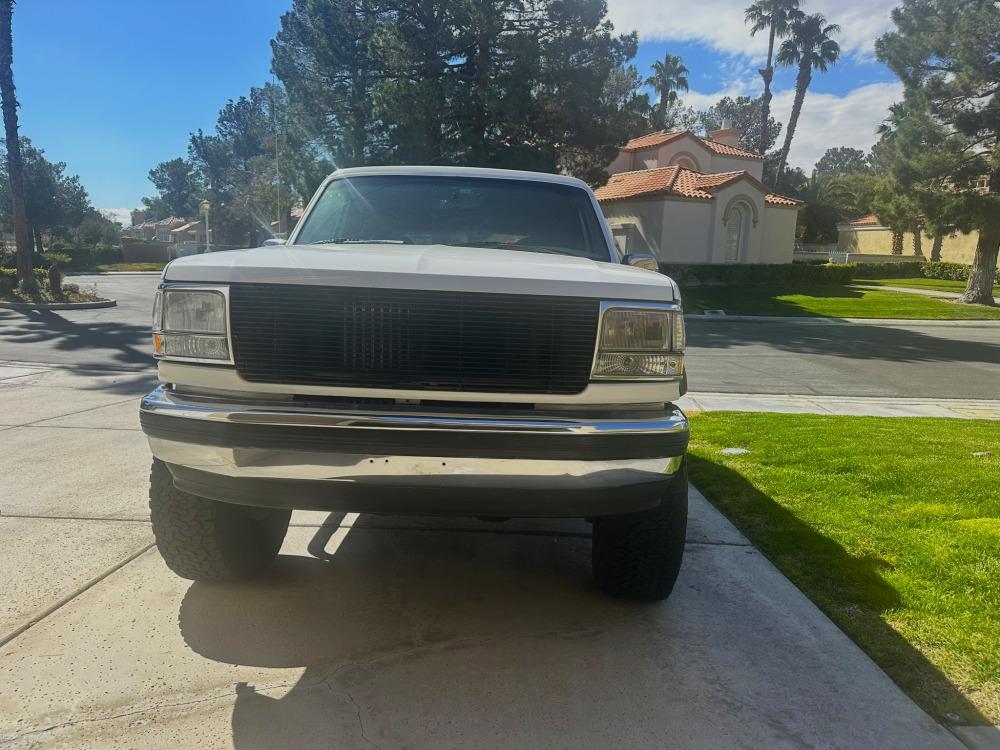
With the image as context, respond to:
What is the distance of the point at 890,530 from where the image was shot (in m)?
3.92

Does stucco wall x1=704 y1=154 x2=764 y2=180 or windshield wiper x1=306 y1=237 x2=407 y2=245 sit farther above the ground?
stucco wall x1=704 y1=154 x2=764 y2=180

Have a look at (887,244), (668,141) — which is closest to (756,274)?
(668,141)

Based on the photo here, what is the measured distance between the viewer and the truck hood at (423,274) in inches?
93.2

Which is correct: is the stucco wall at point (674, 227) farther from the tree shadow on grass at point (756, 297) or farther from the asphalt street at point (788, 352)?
the asphalt street at point (788, 352)

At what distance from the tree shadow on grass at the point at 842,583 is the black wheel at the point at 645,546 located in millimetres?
774

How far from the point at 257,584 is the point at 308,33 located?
22083 millimetres

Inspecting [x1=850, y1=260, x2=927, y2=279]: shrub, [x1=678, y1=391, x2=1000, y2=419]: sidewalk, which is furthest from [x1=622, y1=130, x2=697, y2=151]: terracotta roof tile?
[x1=678, y1=391, x2=1000, y2=419]: sidewalk

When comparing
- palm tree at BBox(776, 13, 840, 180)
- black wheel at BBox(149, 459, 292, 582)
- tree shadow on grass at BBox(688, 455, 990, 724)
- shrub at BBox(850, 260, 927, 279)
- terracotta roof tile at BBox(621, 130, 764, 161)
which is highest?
palm tree at BBox(776, 13, 840, 180)

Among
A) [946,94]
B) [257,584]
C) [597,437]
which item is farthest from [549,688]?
[946,94]

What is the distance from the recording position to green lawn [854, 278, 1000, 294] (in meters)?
31.2

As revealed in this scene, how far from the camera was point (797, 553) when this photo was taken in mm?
3684

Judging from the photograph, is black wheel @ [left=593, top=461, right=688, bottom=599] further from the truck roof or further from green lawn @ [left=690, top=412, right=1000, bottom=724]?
the truck roof

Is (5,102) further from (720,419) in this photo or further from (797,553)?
(797,553)

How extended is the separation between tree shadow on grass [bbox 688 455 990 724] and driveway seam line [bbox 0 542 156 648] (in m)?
3.11
